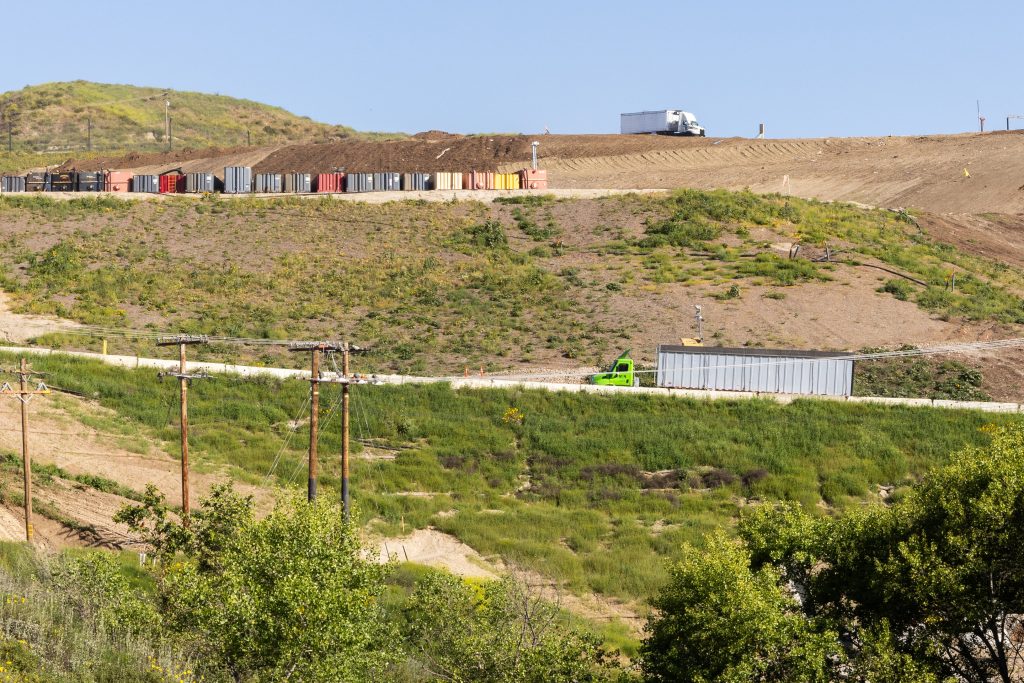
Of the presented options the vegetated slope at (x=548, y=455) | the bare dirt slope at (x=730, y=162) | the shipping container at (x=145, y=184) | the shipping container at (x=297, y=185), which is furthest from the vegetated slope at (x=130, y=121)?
the vegetated slope at (x=548, y=455)

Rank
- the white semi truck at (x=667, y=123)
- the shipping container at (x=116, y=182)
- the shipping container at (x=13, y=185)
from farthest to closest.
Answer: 1. the white semi truck at (x=667, y=123)
2. the shipping container at (x=13, y=185)
3. the shipping container at (x=116, y=182)

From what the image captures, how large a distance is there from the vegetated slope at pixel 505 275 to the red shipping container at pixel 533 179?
212 inches

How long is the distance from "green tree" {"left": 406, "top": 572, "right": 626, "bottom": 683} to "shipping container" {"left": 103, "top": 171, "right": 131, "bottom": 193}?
66.6 metres

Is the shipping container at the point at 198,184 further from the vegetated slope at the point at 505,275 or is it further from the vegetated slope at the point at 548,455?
the vegetated slope at the point at 548,455

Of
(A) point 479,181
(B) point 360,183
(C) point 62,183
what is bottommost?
(C) point 62,183

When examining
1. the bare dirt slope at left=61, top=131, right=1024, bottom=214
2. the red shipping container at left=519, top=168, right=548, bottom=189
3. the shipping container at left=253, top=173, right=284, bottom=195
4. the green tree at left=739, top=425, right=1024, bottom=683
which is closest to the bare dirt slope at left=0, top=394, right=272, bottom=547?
the green tree at left=739, top=425, right=1024, bottom=683

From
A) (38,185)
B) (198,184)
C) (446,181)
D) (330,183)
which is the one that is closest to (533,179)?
(446,181)

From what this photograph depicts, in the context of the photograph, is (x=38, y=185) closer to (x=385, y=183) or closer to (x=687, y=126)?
(x=385, y=183)

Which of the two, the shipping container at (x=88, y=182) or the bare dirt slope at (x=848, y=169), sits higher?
the bare dirt slope at (x=848, y=169)

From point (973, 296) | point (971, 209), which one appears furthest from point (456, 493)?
point (971, 209)

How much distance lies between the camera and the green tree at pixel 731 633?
79.6 ft

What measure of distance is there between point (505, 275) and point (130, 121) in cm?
9428

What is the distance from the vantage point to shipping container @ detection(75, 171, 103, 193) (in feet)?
296

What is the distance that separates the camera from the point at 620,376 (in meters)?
53.7
